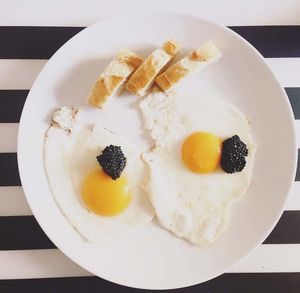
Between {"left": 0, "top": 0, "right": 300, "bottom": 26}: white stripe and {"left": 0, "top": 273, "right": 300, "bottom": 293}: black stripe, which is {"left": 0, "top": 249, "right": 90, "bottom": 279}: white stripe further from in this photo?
{"left": 0, "top": 0, "right": 300, "bottom": 26}: white stripe

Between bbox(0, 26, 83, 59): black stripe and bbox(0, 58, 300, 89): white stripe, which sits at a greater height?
bbox(0, 26, 83, 59): black stripe

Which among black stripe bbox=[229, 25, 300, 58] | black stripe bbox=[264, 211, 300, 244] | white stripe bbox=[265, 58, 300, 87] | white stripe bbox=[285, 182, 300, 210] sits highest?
black stripe bbox=[229, 25, 300, 58]

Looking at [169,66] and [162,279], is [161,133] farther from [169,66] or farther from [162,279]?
[162,279]

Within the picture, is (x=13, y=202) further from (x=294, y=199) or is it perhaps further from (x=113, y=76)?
(x=294, y=199)

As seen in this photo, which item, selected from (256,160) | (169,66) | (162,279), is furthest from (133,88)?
(162,279)

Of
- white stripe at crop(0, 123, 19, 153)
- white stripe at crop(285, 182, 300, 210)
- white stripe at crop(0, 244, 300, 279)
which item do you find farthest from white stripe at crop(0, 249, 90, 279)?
white stripe at crop(285, 182, 300, 210)

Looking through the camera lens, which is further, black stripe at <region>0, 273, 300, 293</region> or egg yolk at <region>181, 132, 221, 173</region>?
black stripe at <region>0, 273, 300, 293</region>

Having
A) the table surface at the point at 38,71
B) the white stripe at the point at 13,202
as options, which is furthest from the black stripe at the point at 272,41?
the white stripe at the point at 13,202
